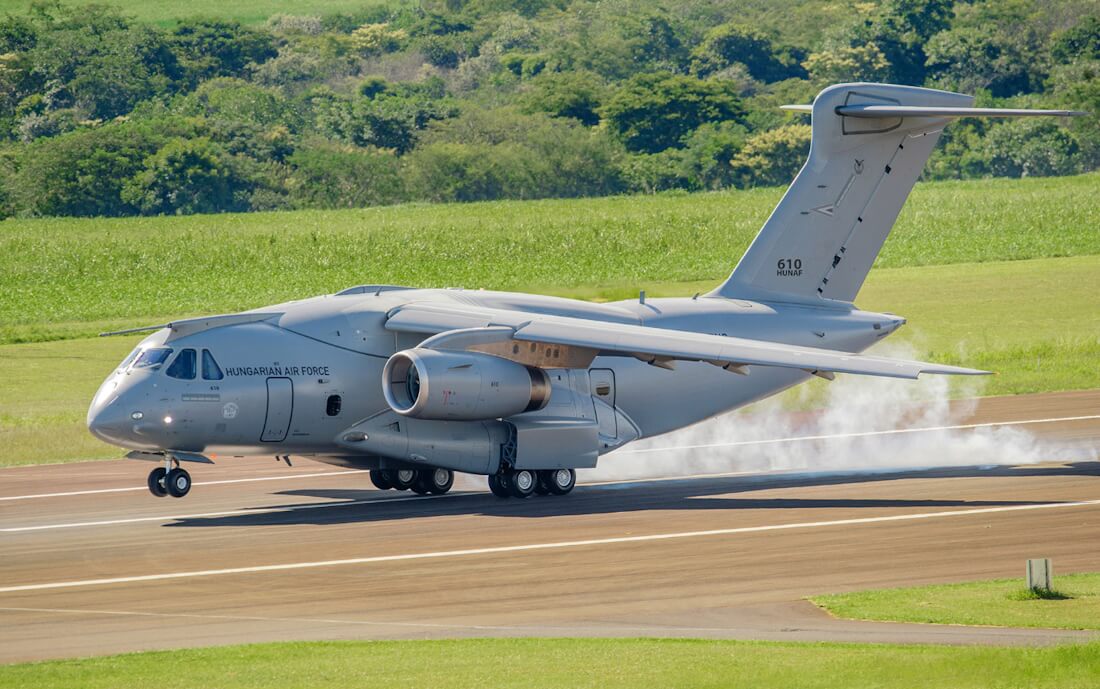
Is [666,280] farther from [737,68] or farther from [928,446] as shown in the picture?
[737,68]

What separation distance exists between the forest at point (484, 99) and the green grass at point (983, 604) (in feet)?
245

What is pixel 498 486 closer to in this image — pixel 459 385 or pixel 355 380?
pixel 459 385

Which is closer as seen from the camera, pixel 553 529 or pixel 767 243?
pixel 553 529

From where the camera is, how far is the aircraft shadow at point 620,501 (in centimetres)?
2491

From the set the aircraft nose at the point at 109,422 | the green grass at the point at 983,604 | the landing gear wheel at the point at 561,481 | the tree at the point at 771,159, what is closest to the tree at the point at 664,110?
the tree at the point at 771,159

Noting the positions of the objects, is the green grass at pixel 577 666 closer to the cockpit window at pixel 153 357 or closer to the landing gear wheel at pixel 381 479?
the cockpit window at pixel 153 357

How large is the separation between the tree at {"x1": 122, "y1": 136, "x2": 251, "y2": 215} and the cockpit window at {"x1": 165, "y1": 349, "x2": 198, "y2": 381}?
214 ft

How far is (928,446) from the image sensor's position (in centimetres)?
3209

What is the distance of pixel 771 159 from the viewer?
100438mm

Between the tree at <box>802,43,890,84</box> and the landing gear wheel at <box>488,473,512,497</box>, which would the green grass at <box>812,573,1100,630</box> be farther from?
the tree at <box>802,43,890,84</box>

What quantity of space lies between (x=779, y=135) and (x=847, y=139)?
236ft

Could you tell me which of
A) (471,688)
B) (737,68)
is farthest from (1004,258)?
(737,68)

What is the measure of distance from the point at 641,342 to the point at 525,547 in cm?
508

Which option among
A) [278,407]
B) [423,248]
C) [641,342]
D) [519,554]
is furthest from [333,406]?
[423,248]
